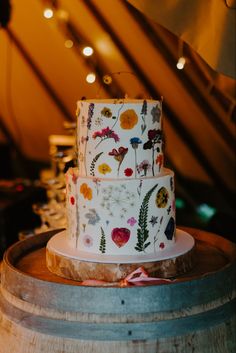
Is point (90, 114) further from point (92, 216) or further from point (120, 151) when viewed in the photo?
point (92, 216)

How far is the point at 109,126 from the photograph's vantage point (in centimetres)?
146

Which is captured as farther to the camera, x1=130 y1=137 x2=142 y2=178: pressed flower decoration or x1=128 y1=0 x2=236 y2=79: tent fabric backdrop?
x1=128 y1=0 x2=236 y2=79: tent fabric backdrop

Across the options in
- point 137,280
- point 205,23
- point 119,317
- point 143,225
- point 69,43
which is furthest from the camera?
point 69,43

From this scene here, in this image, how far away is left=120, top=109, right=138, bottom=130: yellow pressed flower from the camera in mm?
1459

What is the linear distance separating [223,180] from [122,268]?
2641 millimetres

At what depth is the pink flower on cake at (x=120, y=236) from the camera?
1.45 m

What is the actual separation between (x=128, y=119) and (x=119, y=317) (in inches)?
18.6

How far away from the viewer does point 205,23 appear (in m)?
1.69

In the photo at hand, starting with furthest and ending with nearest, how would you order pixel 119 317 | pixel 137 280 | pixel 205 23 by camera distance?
pixel 205 23 → pixel 137 280 → pixel 119 317

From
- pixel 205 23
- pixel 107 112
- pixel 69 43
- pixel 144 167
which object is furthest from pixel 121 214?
pixel 69 43

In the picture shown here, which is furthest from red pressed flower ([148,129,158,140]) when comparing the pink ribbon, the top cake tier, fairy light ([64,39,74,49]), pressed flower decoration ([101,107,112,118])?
fairy light ([64,39,74,49])

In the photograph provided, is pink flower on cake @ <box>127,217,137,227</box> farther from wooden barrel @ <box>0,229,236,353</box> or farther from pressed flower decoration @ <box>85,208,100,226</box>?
wooden barrel @ <box>0,229,236,353</box>

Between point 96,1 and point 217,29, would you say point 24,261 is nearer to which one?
point 217,29

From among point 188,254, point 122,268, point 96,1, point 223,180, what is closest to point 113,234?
point 122,268
